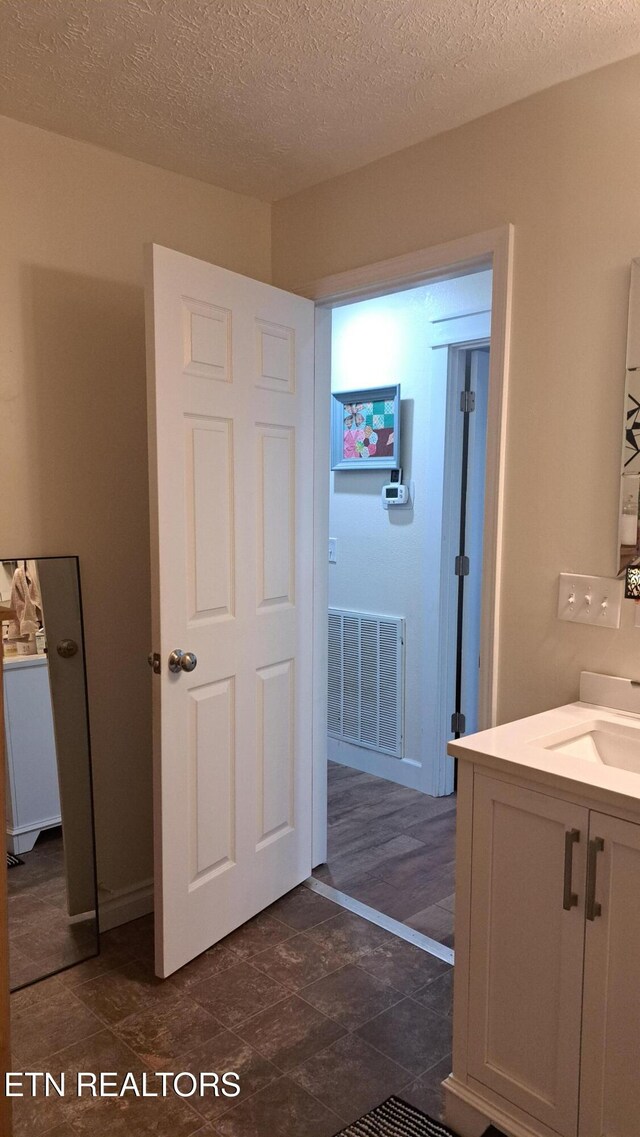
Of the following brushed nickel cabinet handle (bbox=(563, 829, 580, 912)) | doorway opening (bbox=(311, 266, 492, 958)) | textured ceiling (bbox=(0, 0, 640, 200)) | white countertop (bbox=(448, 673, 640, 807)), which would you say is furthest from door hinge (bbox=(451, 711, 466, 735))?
textured ceiling (bbox=(0, 0, 640, 200))

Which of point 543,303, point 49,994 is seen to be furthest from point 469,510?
point 49,994

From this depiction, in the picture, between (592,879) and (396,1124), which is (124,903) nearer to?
(396,1124)

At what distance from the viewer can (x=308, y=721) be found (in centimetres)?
280

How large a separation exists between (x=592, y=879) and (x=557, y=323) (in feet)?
4.31

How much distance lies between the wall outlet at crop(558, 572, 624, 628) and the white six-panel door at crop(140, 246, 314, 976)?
962 millimetres

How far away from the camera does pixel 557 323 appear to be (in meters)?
1.99

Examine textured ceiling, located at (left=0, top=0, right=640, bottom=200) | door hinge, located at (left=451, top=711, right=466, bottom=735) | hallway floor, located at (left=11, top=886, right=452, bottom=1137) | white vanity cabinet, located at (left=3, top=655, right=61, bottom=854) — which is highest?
textured ceiling, located at (left=0, top=0, right=640, bottom=200)

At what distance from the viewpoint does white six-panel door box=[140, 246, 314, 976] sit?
216 cm

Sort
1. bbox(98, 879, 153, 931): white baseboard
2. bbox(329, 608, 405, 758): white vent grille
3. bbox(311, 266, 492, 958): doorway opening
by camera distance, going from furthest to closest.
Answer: bbox(329, 608, 405, 758): white vent grille → bbox(311, 266, 492, 958): doorway opening → bbox(98, 879, 153, 931): white baseboard

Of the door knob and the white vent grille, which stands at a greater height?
the door knob

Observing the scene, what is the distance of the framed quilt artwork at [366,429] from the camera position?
11.9 ft

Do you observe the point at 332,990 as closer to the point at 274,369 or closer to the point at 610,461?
the point at 610,461

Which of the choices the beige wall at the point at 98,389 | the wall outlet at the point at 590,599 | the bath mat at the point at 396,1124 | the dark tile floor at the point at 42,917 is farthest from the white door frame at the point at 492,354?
the dark tile floor at the point at 42,917

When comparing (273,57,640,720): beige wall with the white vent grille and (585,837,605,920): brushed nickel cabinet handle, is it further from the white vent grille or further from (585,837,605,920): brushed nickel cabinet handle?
the white vent grille
